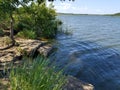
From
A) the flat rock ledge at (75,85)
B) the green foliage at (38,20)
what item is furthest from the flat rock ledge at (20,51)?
the green foliage at (38,20)

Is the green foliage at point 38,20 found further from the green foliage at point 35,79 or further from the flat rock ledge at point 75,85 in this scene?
the green foliage at point 35,79

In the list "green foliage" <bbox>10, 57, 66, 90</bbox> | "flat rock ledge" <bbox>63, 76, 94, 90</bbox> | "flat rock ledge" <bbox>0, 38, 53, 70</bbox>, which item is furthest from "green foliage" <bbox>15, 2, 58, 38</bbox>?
"green foliage" <bbox>10, 57, 66, 90</bbox>

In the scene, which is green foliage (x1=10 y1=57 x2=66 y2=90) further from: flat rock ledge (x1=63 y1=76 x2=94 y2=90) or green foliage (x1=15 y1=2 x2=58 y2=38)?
green foliage (x1=15 y1=2 x2=58 y2=38)

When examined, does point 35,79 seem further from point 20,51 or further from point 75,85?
point 20,51

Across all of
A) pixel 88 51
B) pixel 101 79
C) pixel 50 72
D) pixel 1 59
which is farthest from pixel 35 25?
pixel 50 72

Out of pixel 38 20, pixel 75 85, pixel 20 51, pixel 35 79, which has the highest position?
pixel 35 79

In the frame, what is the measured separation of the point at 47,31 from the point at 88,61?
41.8 feet

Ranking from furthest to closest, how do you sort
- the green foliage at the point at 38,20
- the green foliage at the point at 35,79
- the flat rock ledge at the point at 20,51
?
the green foliage at the point at 38,20, the flat rock ledge at the point at 20,51, the green foliage at the point at 35,79

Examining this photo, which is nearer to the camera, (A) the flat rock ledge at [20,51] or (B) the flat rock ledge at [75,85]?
A: (B) the flat rock ledge at [75,85]

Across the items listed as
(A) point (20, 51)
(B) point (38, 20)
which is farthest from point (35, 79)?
(B) point (38, 20)

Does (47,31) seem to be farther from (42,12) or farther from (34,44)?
(34,44)

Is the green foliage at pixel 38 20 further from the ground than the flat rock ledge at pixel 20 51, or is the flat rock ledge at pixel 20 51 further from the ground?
the green foliage at pixel 38 20

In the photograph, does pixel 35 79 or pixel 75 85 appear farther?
pixel 75 85

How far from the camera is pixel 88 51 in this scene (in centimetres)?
2592
